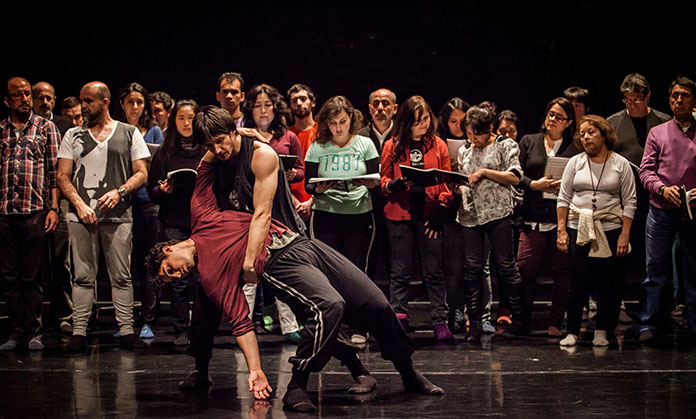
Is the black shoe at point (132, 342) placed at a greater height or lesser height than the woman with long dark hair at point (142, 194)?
lesser

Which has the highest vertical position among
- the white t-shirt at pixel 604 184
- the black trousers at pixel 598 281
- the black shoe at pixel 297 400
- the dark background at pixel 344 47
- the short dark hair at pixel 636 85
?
the dark background at pixel 344 47

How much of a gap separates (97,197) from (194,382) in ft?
5.11

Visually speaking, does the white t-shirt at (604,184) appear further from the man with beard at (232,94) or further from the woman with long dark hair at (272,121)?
the man with beard at (232,94)

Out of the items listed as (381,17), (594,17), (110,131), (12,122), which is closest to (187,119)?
(110,131)

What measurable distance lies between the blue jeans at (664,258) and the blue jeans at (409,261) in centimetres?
127

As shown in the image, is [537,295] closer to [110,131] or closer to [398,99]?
[398,99]

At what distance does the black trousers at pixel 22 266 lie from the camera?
4711mm

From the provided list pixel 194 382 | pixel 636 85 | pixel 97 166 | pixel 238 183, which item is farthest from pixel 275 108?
pixel 636 85

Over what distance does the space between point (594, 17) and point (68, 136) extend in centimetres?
493

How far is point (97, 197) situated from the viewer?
15.4ft

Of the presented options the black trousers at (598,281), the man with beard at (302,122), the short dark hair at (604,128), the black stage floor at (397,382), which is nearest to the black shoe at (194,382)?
the black stage floor at (397,382)

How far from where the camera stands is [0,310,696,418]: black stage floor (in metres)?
3.24

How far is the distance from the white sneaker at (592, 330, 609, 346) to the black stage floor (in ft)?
0.17

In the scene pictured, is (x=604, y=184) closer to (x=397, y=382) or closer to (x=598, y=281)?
(x=598, y=281)
